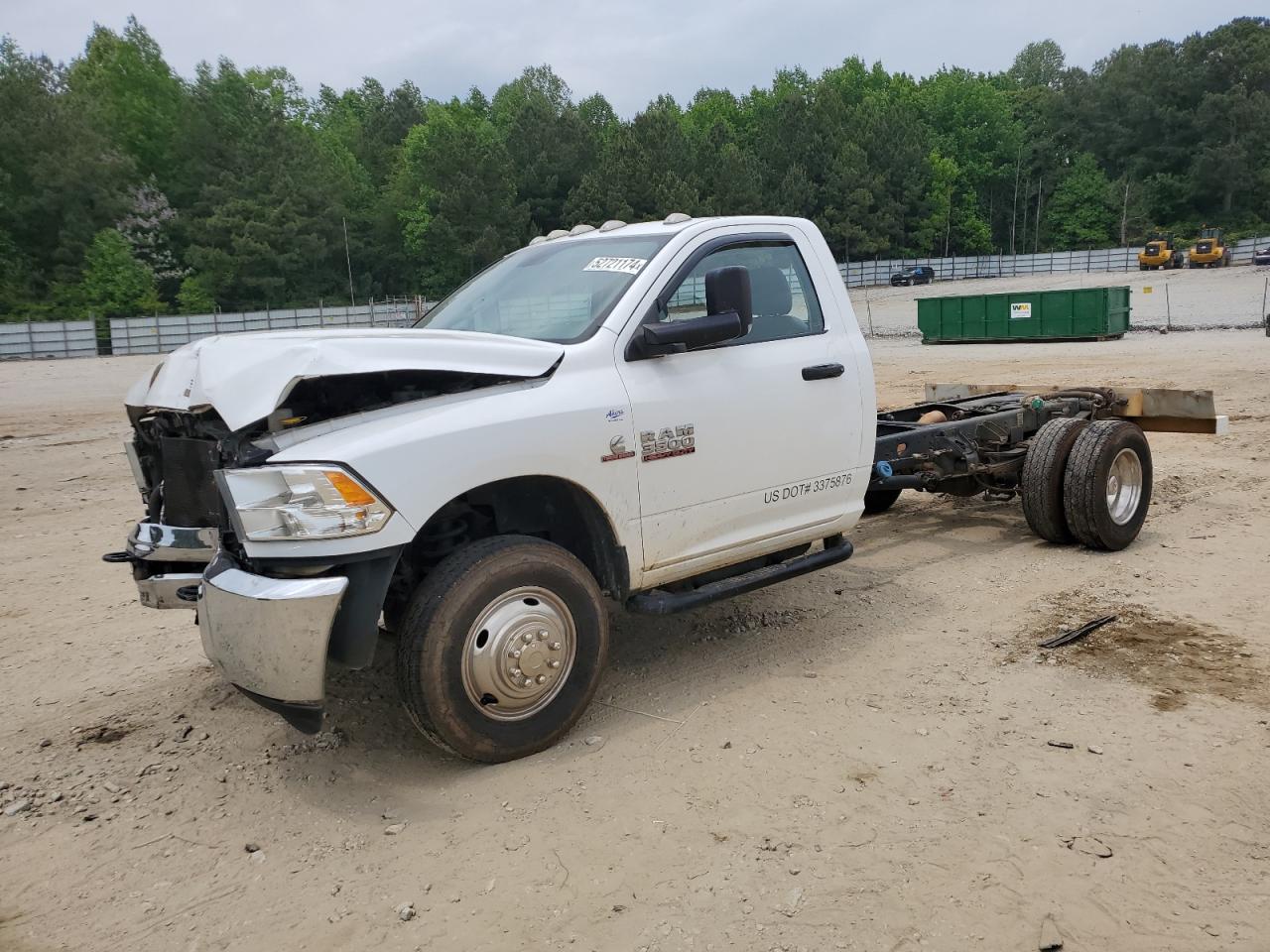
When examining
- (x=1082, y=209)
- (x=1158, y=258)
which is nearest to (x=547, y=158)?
(x=1158, y=258)

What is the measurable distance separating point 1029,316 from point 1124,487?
24125 mm

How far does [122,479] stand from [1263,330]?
2806 cm

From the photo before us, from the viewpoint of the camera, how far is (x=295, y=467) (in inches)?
134

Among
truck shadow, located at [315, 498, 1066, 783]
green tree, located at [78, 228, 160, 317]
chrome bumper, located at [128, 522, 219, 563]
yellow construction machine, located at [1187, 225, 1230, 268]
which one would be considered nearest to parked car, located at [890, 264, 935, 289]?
yellow construction machine, located at [1187, 225, 1230, 268]

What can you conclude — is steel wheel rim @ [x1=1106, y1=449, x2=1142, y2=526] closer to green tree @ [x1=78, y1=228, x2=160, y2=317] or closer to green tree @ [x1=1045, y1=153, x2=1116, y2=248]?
green tree @ [x1=78, y1=228, x2=160, y2=317]

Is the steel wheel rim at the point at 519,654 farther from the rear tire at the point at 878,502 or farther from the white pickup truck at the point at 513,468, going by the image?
the rear tire at the point at 878,502

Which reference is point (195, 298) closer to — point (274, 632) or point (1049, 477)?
point (1049, 477)

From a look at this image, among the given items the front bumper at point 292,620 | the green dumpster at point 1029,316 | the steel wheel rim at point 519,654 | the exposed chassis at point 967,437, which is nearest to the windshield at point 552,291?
the steel wheel rim at point 519,654

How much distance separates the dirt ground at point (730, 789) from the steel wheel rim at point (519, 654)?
11.2 inches

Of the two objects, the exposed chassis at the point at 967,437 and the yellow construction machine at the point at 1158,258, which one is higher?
the yellow construction machine at the point at 1158,258

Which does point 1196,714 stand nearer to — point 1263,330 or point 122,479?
point 122,479

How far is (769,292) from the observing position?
198 inches

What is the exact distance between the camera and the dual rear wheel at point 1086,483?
6594 millimetres

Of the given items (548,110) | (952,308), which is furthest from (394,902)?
(548,110)
